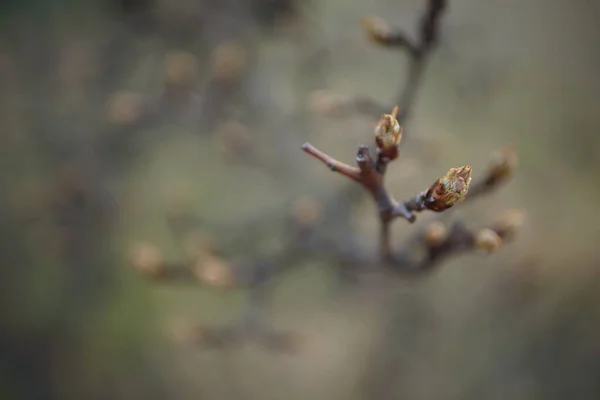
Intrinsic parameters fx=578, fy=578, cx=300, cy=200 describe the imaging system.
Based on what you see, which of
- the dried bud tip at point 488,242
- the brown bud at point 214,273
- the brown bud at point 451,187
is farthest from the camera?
the brown bud at point 214,273

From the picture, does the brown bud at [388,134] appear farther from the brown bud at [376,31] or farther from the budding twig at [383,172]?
the brown bud at [376,31]

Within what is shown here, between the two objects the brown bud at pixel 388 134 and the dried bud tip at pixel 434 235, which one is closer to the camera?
the brown bud at pixel 388 134

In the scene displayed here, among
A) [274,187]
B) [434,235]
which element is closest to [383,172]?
[434,235]

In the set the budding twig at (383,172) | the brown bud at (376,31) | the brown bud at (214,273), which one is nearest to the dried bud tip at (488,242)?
the budding twig at (383,172)

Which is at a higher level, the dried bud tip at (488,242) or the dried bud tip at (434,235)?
the dried bud tip at (488,242)

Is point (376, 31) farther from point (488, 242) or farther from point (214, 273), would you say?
point (214, 273)

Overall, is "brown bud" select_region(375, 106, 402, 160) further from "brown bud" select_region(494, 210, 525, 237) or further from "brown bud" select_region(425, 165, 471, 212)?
"brown bud" select_region(494, 210, 525, 237)

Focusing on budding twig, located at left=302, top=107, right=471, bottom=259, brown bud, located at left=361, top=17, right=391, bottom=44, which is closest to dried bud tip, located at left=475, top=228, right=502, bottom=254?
budding twig, located at left=302, top=107, right=471, bottom=259

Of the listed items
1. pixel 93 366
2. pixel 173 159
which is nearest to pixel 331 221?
pixel 173 159
